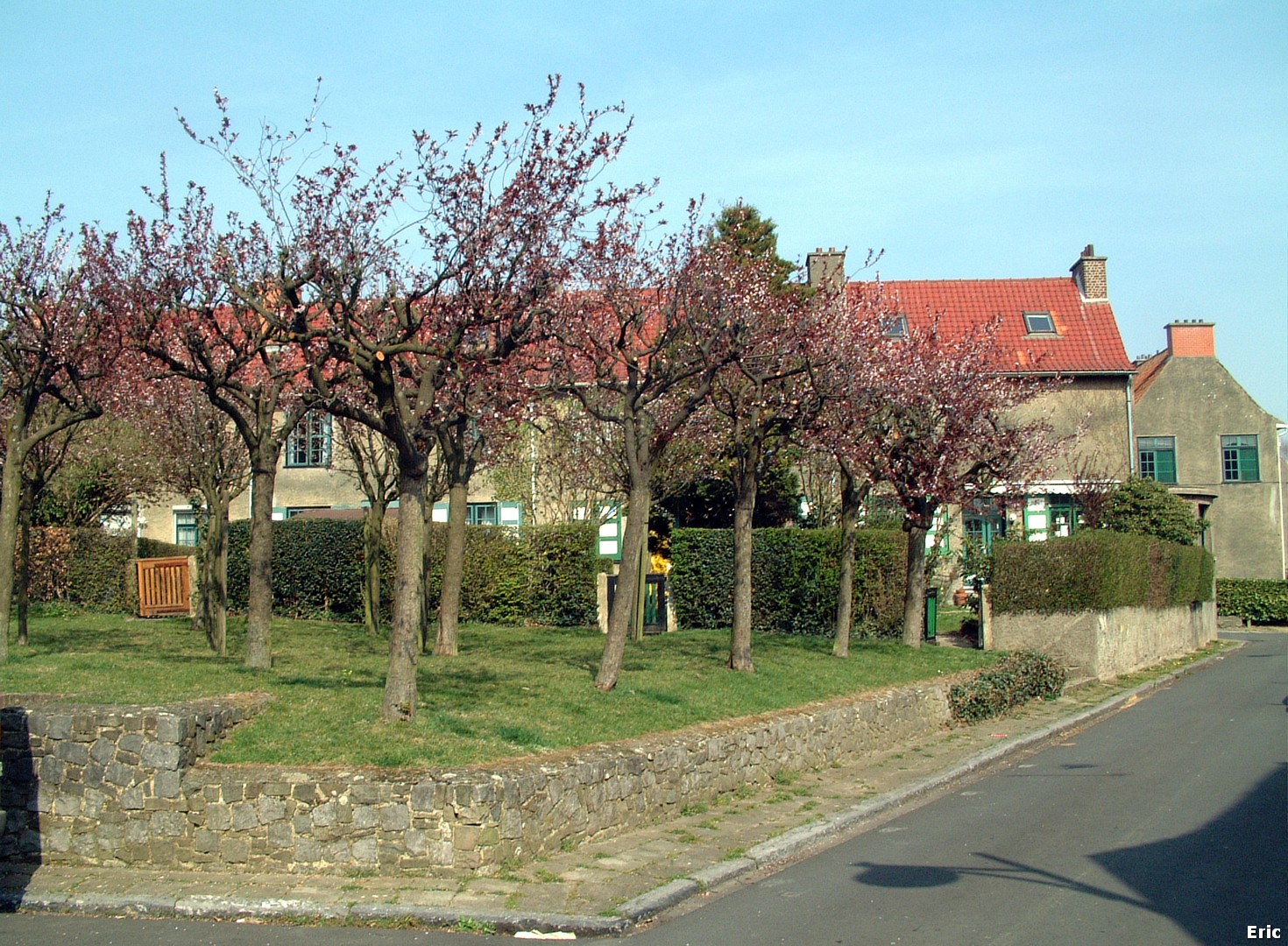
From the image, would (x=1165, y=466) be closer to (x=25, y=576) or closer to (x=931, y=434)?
(x=931, y=434)

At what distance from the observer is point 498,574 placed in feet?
81.5

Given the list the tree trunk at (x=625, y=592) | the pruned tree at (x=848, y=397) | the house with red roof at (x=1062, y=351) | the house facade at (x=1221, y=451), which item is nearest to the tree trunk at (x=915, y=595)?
the pruned tree at (x=848, y=397)

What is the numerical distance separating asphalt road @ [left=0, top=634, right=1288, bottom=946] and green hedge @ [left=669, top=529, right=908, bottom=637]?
9.45 metres

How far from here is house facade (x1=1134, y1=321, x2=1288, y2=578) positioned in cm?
4262

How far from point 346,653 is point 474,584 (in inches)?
343

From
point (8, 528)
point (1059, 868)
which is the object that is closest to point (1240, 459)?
point (1059, 868)

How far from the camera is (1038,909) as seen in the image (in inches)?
291

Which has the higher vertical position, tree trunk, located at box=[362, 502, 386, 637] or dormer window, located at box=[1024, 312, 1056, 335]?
dormer window, located at box=[1024, 312, 1056, 335]

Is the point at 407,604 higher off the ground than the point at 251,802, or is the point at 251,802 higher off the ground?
the point at 407,604

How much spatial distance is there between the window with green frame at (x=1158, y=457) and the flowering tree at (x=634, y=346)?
32484 millimetres

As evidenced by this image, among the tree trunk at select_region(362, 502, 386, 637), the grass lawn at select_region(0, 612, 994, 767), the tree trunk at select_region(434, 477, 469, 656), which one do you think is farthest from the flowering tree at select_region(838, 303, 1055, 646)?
the tree trunk at select_region(362, 502, 386, 637)

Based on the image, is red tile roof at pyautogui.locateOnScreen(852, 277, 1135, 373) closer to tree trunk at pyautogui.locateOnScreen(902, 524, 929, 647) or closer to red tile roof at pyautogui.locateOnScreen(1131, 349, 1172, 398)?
red tile roof at pyautogui.locateOnScreen(1131, 349, 1172, 398)

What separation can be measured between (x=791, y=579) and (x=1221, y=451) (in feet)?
87.4

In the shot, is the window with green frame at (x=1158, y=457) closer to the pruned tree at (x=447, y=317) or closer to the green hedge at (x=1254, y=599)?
the green hedge at (x=1254, y=599)
